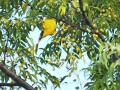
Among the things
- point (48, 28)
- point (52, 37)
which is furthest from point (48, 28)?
point (52, 37)

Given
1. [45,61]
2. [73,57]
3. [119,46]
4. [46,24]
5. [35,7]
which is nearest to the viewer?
[119,46]

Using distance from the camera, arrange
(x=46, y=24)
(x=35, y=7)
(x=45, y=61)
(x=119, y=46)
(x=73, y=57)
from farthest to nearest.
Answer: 1. (x=45, y=61)
2. (x=73, y=57)
3. (x=35, y=7)
4. (x=46, y=24)
5. (x=119, y=46)

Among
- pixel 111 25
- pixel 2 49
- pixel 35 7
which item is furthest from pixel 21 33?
pixel 111 25

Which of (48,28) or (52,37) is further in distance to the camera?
(52,37)

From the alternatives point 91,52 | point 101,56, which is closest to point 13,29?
point 91,52

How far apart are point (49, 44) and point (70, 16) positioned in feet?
1.21

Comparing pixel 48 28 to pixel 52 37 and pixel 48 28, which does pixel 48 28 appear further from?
pixel 52 37

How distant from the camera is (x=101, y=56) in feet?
4.50

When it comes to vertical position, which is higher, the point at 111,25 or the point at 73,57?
the point at 111,25

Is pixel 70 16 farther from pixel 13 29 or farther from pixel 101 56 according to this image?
pixel 101 56

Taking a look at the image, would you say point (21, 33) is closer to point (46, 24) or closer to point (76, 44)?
point (76, 44)

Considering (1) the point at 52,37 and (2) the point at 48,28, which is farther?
(1) the point at 52,37

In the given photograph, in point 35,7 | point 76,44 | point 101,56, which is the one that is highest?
point 35,7

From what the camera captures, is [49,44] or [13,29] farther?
[49,44]
